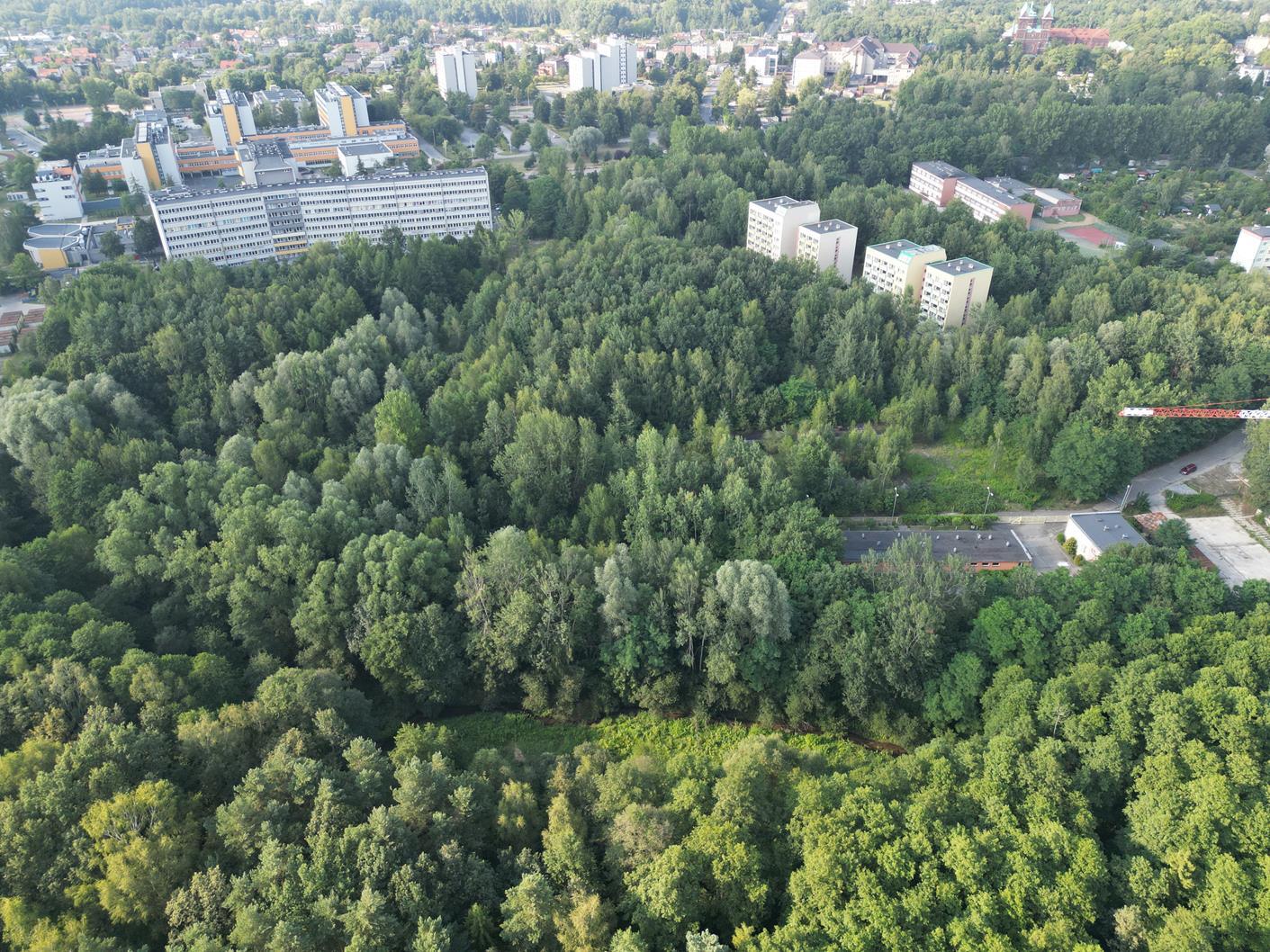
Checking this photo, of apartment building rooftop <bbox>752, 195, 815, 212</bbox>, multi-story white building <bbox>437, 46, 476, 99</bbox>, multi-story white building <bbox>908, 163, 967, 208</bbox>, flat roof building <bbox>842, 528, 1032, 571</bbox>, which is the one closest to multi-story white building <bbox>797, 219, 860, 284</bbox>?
apartment building rooftop <bbox>752, 195, 815, 212</bbox>

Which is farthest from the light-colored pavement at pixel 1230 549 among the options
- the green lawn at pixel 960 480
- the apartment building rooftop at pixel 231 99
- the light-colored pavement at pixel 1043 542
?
the apartment building rooftop at pixel 231 99

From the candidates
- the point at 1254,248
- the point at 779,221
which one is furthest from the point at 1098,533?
the point at 1254,248

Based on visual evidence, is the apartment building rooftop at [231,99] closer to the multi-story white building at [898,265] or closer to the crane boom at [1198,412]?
the multi-story white building at [898,265]

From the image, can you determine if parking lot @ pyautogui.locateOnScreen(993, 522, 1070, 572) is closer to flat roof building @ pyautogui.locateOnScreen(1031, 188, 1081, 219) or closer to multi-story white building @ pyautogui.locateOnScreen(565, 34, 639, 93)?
flat roof building @ pyautogui.locateOnScreen(1031, 188, 1081, 219)

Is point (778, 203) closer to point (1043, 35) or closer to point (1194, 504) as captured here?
point (1194, 504)

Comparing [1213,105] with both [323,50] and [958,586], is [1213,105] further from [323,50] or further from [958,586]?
[323,50]

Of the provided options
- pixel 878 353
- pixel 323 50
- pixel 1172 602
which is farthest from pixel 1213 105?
pixel 323 50
